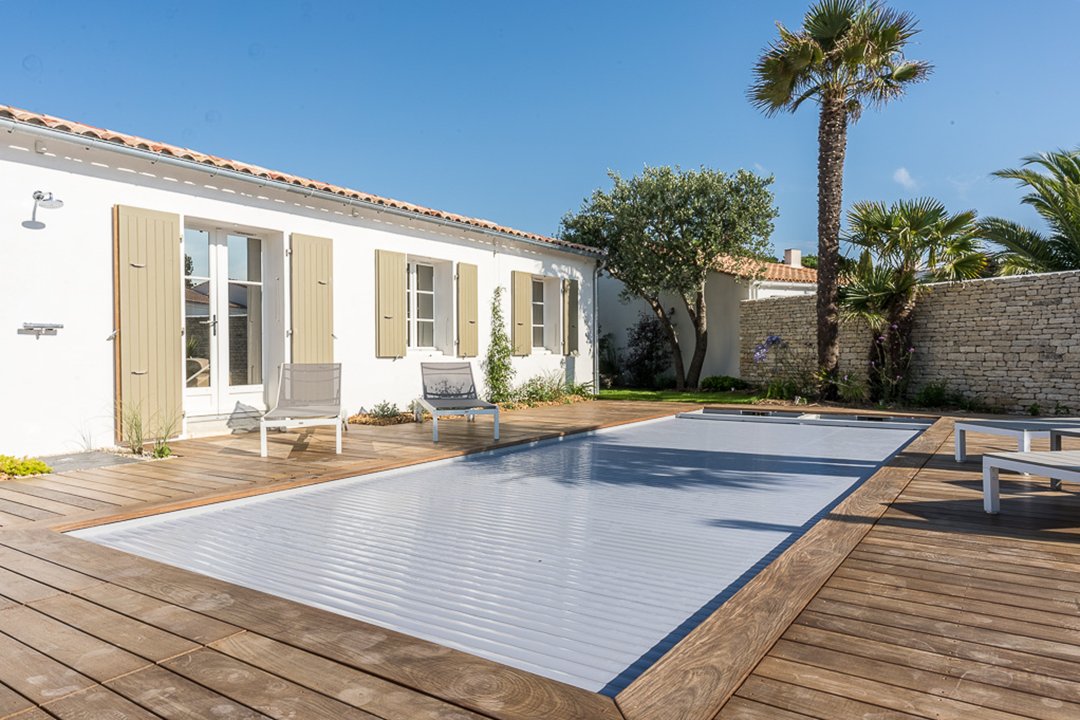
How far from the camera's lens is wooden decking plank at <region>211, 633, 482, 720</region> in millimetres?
1754

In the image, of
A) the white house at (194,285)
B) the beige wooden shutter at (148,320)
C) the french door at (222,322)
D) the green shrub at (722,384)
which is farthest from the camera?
the green shrub at (722,384)

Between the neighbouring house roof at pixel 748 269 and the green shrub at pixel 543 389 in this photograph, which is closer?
the green shrub at pixel 543 389

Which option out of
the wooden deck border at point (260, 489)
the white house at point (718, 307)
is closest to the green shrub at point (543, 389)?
the wooden deck border at point (260, 489)

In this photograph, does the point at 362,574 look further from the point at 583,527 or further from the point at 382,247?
the point at 382,247

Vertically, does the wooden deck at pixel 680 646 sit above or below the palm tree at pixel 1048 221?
below

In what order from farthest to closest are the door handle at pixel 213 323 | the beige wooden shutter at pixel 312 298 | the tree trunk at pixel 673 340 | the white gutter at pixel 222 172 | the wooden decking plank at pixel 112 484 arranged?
the tree trunk at pixel 673 340, the beige wooden shutter at pixel 312 298, the door handle at pixel 213 323, the white gutter at pixel 222 172, the wooden decking plank at pixel 112 484

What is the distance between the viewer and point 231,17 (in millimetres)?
13266

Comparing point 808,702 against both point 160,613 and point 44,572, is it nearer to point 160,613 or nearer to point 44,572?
point 160,613

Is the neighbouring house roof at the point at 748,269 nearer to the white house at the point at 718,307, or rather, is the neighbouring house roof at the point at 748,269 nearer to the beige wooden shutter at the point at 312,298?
the white house at the point at 718,307

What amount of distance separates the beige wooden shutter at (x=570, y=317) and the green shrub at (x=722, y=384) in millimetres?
3750

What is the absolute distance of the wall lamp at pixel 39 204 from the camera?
5.90 m

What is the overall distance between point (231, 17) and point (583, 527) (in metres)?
13.6

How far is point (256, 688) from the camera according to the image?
74.7 inches

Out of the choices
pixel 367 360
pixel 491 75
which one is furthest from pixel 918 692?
pixel 491 75
